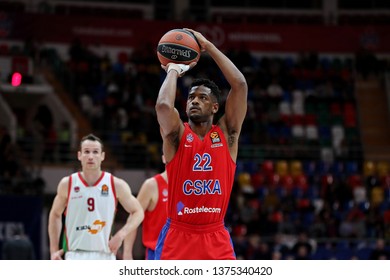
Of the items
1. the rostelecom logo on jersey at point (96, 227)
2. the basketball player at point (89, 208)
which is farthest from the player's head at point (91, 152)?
the rostelecom logo on jersey at point (96, 227)

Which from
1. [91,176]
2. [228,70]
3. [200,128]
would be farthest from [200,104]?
[91,176]

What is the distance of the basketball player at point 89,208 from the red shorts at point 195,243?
2.02 m

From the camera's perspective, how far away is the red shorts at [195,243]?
591cm

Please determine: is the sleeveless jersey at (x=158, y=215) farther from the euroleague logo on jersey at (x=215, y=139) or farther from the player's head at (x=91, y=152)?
the euroleague logo on jersey at (x=215, y=139)

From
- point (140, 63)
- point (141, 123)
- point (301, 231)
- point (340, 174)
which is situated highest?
point (140, 63)

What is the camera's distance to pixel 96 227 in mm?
8180

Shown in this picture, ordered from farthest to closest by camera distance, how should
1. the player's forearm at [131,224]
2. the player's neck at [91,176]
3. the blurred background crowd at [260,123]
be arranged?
the blurred background crowd at [260,123] → the player's neck at [91,176] → the player's forearm at [131,224]

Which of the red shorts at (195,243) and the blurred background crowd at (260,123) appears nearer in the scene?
the red shorts at (195,243)

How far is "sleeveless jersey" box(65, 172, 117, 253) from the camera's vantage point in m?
8.12

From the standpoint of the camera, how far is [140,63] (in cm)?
2384

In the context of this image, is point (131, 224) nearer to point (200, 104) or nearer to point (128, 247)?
point (128, 247)
